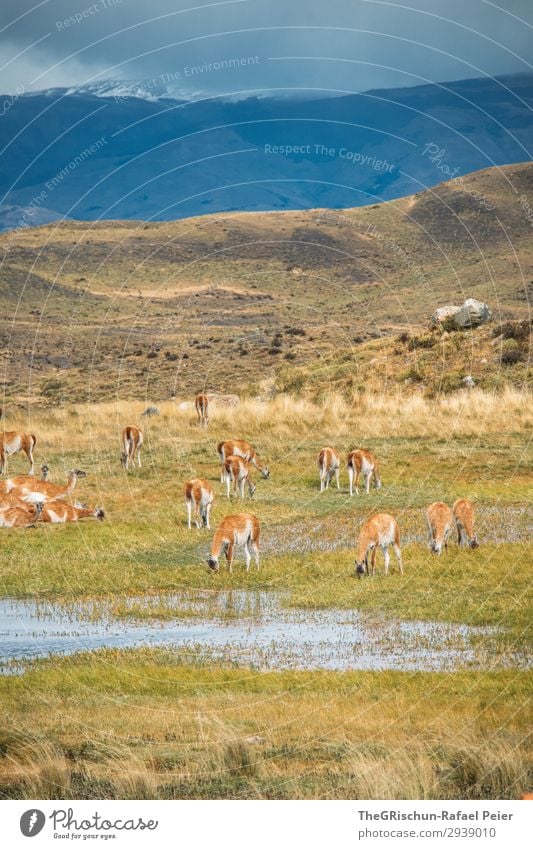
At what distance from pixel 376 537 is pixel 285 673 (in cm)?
512

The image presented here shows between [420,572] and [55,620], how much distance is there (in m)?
5.71

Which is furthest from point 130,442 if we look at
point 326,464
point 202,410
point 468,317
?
point 468,317

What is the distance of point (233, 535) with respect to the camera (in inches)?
781

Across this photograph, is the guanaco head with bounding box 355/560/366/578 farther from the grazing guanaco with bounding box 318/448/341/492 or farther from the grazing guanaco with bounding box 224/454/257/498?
the grazing guanaco with bounding box 318/448/341/492

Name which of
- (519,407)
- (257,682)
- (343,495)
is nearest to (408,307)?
(519,407)

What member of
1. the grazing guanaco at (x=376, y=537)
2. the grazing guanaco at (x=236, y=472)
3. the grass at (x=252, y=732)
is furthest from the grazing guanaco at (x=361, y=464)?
the grass at (x=252, y=732)

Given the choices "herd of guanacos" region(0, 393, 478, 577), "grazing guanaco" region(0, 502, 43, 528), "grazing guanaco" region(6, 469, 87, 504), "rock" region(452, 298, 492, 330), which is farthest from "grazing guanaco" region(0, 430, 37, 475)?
"rock" region(452, 298, 492, 330)

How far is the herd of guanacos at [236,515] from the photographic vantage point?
63.6ft

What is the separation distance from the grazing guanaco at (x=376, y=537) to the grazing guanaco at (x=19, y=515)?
Result: 823 centimetres

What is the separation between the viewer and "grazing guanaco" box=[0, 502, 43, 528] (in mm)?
24719

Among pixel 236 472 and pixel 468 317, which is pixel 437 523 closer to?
pixel 236 472

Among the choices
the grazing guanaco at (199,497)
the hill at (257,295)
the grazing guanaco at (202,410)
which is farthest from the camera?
the hill at (257,295)

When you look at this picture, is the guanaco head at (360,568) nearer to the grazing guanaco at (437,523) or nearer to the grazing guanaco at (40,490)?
the grazing guanaco at (437,523)

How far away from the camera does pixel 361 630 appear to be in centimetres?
1641
